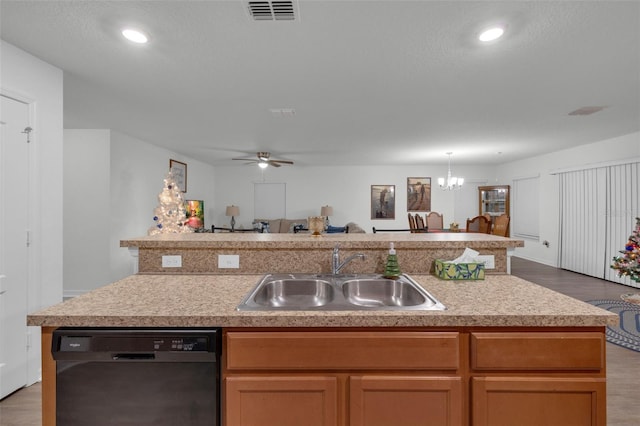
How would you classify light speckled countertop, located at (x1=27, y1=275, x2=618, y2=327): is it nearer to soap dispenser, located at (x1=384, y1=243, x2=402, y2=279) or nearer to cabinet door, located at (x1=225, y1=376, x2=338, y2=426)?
cabinet door, located at (x1=225, y1=376, x2=338, y2=426)

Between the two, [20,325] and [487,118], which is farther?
[487,118]

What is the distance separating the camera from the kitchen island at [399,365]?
3.64ft

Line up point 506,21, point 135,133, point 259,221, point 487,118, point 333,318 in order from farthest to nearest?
point 259,221, point 135,133, point 487,118, point 506,21, point 333,318

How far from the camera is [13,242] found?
2150mm

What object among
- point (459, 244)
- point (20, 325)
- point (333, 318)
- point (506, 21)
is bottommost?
point (20, 325)

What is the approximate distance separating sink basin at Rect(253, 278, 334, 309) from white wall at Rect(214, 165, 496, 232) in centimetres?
680

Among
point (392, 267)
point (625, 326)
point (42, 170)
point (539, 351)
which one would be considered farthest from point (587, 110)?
point (42, 170)

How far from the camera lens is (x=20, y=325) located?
7.20 feet

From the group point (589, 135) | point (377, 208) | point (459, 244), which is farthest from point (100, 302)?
point (377, 208)

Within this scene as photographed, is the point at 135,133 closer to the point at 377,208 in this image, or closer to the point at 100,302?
the point at 100,302

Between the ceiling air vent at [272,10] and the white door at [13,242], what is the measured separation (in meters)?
1.79

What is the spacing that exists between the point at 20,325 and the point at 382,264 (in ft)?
8.34

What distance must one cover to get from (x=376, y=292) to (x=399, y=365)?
55 cm

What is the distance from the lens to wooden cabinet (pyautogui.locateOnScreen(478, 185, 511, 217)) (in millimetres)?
7949
